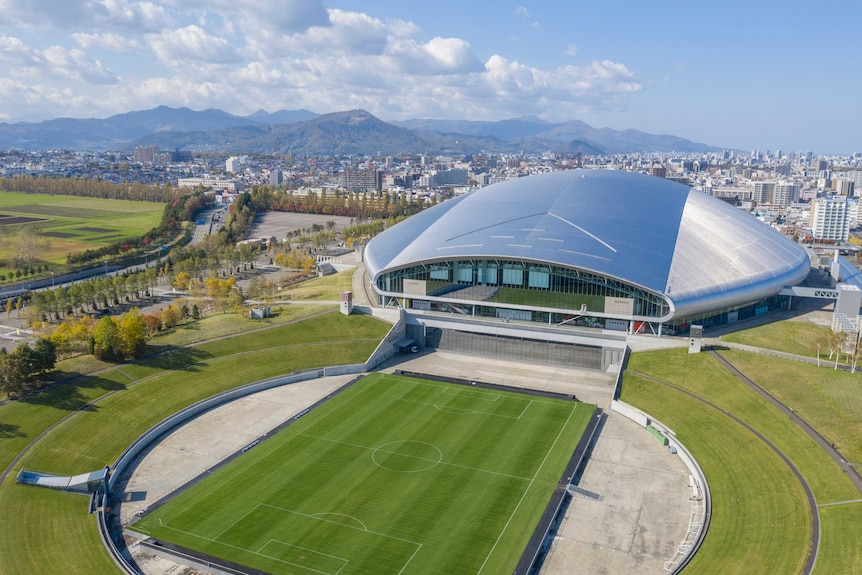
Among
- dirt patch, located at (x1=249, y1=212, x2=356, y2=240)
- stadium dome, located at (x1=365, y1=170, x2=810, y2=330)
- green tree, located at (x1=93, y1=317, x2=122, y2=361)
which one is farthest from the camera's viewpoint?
dirt patch, located at (x1=249, y1=212, x2=356, y2=240)

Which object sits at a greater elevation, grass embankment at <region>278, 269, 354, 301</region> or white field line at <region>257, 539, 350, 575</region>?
grass embankment at <region>278, 269, 354, 301</region>

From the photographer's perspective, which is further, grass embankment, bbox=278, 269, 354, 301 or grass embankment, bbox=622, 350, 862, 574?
grass embankment, bbox=278, 269, 354, 301

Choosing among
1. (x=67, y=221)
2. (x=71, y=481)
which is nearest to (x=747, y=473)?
(x=71, y=481)

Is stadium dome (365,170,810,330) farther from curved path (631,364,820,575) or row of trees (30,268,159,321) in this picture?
row of trees (30,268,159,321)

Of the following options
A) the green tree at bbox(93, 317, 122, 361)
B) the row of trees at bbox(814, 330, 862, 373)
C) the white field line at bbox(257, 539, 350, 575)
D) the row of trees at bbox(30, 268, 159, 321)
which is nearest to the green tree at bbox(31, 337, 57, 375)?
the green tree at bbox(93, 317, 122, 361)

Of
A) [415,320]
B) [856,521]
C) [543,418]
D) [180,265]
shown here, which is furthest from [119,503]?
[180,265]

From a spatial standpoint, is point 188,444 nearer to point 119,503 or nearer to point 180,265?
point 119,503
